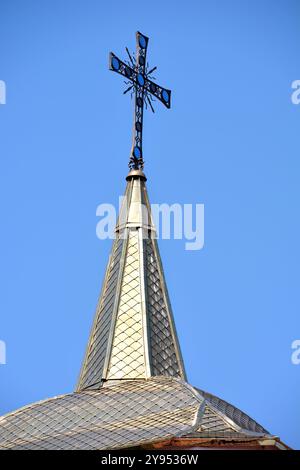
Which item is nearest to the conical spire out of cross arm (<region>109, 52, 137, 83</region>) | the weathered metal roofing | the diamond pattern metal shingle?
the weathered metal roofing

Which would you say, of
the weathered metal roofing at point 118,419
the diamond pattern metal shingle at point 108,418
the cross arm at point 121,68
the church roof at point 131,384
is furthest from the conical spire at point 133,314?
the cross arm at point 121,68

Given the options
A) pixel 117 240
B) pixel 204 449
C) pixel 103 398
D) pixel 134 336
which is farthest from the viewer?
pixel 117 240

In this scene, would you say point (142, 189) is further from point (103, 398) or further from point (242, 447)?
point (242, 447)

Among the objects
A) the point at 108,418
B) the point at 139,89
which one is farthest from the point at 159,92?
the point at 108,418

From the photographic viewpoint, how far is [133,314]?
225 feet

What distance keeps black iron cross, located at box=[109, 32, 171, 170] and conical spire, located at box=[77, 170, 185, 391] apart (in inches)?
74.9

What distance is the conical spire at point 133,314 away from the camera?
66812mm

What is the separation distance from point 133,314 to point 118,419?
32.4ft

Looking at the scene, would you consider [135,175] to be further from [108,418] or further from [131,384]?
[108,418]

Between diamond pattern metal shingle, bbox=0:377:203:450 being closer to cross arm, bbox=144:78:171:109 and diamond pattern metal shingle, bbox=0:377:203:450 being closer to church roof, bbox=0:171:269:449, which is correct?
church roof, bbox=0:171:269:449

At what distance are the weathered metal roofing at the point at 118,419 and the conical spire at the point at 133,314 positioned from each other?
1758 mm
